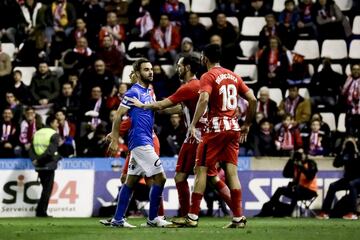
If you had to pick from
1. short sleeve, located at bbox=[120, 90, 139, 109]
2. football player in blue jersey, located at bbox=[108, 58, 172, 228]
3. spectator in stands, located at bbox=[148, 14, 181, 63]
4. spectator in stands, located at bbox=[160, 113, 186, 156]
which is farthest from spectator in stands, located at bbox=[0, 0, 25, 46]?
short sleeve, located at bbox=[120, 90, 139, 109]

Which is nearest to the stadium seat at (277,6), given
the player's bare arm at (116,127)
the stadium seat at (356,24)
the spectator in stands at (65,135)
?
the stadium seat at (356,24)

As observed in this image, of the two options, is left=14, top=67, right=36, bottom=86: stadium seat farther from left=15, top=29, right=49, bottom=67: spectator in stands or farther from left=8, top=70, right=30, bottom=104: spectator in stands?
left=8, top=70, right=30, bottom=104: spectator in stands

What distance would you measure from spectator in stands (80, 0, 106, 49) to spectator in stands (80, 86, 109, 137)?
286cm

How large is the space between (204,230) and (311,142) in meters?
9.74

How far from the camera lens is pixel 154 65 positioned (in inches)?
960

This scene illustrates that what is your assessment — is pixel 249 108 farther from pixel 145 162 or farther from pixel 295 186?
pixel 295 186

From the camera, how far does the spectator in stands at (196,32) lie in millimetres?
25344

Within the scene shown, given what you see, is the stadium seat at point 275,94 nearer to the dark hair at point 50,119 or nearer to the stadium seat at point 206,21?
the stadium seat at point 206,21

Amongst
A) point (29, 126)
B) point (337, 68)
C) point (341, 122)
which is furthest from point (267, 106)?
point (29, 126)

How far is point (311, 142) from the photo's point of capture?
22.4m

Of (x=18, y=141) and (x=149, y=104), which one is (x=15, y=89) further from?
(x=149, y=104)

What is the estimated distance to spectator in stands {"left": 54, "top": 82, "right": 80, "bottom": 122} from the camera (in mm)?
23263

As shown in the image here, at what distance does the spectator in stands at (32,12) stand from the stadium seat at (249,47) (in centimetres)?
536

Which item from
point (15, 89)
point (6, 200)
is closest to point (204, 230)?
point (6, 200)
